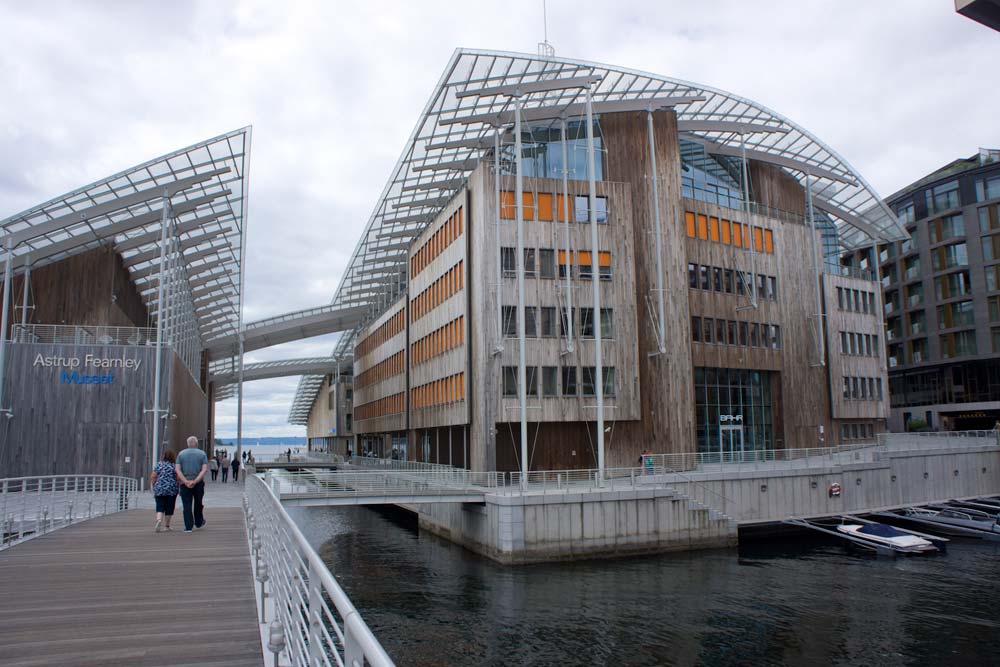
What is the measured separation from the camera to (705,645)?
17172mm

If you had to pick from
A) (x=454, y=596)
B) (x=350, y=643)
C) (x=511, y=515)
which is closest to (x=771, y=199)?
(x=511, y=515)

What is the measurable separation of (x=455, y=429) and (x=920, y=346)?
51.8 metres

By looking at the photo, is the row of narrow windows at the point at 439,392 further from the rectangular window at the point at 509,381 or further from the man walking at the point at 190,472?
the man walking at the point at 190,472

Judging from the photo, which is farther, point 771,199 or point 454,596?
point 771,199

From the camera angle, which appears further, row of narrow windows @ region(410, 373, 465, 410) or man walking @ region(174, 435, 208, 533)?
row of narrow windows @ region(410, 373, 465, 410)

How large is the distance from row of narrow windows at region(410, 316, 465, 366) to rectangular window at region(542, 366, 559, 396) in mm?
5124

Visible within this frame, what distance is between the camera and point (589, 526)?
2719 centimetres

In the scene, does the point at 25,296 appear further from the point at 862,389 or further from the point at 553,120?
the point at 862,389

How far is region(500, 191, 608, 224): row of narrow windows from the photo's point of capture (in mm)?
35938

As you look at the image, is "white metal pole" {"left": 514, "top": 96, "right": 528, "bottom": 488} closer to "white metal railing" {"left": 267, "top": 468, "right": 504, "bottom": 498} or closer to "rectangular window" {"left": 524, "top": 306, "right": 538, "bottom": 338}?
"white metal railing" {"left": 267, "top": 468, "right": 504, "bottom": 498}

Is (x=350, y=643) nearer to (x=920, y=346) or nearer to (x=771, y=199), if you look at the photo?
(x=771, y=199)

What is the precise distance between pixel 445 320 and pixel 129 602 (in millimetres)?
33493

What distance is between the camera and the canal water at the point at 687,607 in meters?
16.8

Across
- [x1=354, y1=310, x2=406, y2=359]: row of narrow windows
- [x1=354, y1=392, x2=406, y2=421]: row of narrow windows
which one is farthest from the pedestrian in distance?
[x1=354, y1=310, x2=406, y2=359]: row of narrow windows
